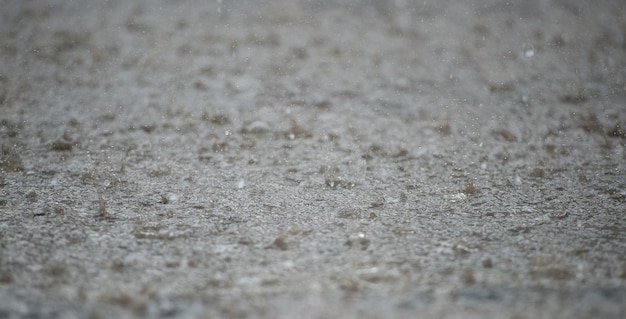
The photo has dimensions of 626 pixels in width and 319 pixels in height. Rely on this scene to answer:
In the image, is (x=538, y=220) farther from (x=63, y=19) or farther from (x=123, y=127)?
(x=63, y=19)

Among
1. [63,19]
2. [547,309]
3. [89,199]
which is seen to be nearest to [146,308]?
[89,199]

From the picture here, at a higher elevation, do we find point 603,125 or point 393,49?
point 393,49

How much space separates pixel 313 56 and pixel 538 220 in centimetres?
518

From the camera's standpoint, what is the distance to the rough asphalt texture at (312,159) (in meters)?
3.90

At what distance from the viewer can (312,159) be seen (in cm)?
636

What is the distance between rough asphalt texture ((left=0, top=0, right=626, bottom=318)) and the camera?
12.8ft

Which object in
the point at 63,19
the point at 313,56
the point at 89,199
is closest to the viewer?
the point at 89,199

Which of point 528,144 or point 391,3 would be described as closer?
point 528,144

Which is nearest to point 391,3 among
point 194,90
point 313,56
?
point 313,56

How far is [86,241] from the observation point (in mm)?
4547

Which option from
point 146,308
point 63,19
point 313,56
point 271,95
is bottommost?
point 146,308

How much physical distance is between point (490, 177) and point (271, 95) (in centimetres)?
351

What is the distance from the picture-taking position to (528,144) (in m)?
6.64

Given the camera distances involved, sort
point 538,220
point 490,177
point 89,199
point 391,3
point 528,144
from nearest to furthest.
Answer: point 538,220 → point 89,199 → point 490,177 → point 528,144 → point 391,3
